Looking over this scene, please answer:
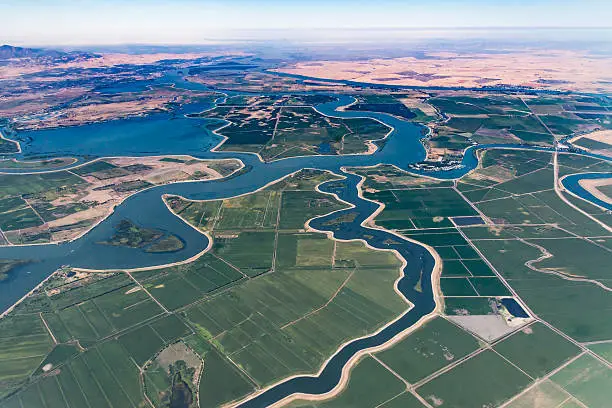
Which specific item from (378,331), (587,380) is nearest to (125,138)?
(378,331)

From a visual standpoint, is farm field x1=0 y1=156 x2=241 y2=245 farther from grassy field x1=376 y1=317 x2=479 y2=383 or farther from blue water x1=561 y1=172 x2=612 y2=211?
blue water x1=561 y1=172 x2=612 y2=211

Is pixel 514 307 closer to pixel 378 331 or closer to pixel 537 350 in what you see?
pixel 537 350

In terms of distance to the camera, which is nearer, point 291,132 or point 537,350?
point 537,350

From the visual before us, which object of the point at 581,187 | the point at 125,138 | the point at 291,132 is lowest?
the point at 581,187

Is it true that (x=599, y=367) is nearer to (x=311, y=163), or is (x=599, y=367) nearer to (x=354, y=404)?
(x=354, y=404)

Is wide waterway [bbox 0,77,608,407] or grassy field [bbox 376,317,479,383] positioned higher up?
wide waterway [bbox 0,77,608,407]

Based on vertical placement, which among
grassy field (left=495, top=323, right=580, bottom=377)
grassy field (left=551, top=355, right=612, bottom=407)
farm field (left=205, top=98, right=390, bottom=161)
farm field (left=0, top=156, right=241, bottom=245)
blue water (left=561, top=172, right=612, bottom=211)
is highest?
farm field (left=205, top=98, right=390, bottom=161)

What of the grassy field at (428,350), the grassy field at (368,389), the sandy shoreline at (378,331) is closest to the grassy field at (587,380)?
the grassy field at (428,350)

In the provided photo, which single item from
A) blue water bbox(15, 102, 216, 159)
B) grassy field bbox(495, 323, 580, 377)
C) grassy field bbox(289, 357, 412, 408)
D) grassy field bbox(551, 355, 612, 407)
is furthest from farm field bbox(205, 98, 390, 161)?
grassy field bbox(551, 355, 612, 407)

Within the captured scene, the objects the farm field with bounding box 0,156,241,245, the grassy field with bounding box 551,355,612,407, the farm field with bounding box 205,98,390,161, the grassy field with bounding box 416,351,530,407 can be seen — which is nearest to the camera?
the grassy field with bounding box 551,355,612,407
